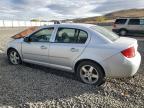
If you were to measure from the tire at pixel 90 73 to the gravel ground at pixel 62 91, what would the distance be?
0.62ft

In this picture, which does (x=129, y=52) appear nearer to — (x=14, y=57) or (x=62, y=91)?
(x=62, y=91)

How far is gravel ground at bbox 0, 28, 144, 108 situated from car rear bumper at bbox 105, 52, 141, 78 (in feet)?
1.22

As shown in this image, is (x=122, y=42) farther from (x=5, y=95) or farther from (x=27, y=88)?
(x=5, y=95)

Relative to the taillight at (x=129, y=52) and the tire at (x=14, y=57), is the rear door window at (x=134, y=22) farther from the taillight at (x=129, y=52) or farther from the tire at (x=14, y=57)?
the taillight at (x=129, y=52)

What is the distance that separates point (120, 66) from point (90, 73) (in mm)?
790

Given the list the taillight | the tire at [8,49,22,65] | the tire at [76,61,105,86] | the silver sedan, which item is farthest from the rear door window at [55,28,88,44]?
the tire at [8,49,22,65]

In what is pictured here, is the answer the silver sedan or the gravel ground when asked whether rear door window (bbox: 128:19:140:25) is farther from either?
the silver sedan

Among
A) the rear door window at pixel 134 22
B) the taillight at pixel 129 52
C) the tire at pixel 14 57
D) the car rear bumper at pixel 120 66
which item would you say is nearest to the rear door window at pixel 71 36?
the car rear bumper at pixel 120 66

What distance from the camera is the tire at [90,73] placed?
453cm

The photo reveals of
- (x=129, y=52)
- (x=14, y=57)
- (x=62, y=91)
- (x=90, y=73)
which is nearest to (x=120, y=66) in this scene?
(x=129, y=52)

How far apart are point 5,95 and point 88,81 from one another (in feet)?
6.67

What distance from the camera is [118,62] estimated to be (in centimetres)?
428

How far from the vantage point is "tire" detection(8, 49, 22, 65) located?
6.29 metres

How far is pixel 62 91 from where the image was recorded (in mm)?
4293
